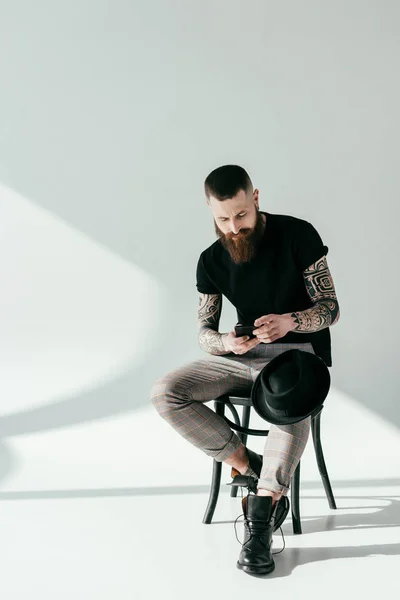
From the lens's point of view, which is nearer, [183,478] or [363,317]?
[183,478]

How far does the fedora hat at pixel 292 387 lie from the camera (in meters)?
2.48

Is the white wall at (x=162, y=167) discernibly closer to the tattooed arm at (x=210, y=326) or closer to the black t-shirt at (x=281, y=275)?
the tattooed arm at (x=210, y=326)

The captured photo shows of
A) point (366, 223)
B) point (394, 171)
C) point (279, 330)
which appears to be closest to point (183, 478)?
point (279, 330)

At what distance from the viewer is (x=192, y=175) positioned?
422 cm

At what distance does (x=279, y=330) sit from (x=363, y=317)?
1.63 meters

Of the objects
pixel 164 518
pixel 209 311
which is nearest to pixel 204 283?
pixel 209 311

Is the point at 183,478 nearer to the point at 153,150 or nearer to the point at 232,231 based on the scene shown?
the point at 232,231

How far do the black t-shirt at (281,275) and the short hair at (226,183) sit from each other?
24 centimetres

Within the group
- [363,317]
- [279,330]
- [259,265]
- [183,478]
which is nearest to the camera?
[279,330]

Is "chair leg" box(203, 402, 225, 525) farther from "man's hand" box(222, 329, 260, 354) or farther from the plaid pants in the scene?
"man's hand" box(222, 329, 260, 354)

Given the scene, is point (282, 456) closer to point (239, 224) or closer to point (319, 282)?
point (319, 282)

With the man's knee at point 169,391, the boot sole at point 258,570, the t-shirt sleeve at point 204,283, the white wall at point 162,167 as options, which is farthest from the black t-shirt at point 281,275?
the white wall at point 162,167

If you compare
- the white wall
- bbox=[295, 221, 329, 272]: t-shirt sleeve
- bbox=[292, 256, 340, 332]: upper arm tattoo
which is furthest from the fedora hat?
the white wall

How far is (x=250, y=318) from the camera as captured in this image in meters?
2.91
